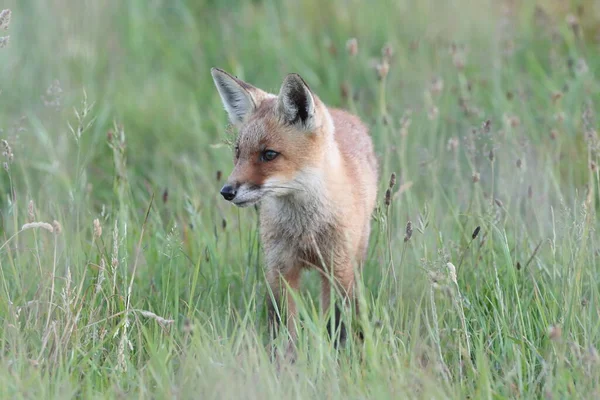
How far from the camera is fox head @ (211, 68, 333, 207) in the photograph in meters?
4.54

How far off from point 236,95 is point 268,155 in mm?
642

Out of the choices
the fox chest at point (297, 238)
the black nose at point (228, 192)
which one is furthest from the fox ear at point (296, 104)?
the black nose at point (228, 192)

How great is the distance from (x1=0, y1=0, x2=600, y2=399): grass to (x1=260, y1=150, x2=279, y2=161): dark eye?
0.60 metres

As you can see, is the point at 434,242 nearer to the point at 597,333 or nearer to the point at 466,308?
the point at 466,308

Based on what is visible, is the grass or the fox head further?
the fox head

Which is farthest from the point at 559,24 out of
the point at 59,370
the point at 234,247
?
the point at 59,370

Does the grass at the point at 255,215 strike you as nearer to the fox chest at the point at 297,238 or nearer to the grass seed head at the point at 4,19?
the fox chest at the point at 297,238

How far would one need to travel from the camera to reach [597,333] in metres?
4.11

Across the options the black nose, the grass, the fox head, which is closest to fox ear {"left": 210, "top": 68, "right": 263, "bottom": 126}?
Answer: the fox head

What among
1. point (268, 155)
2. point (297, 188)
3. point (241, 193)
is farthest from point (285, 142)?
point (241, 193)

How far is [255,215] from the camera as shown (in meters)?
5.65

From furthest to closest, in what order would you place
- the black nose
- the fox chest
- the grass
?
the fox chest
the black nose
the grass

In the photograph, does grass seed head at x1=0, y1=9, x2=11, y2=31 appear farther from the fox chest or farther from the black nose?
the fox chest

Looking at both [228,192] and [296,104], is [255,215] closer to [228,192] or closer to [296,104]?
[296,104]
